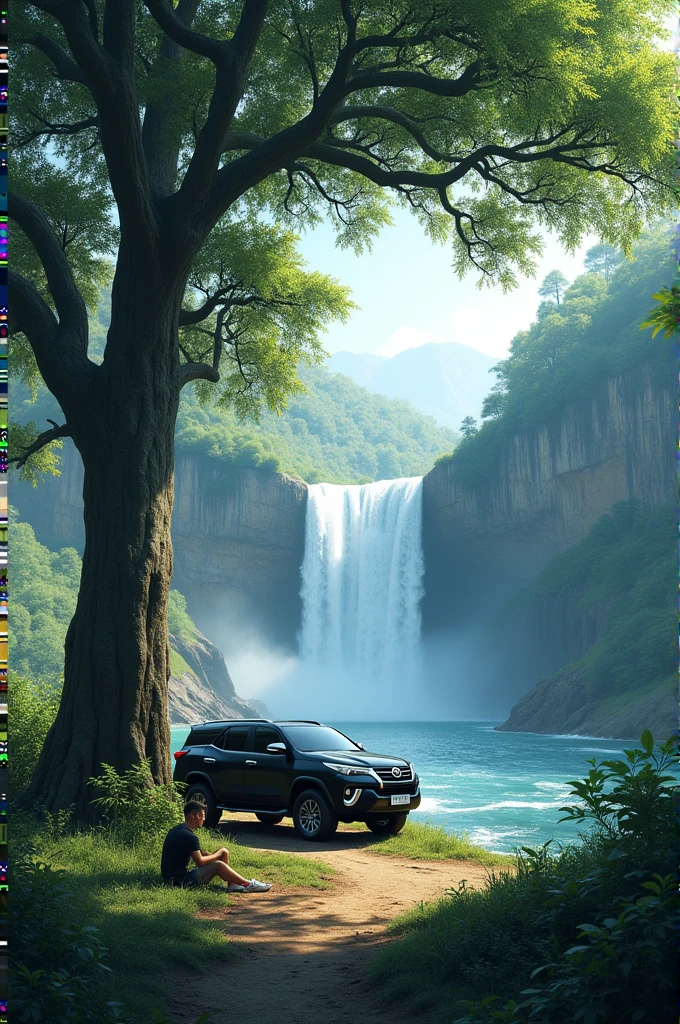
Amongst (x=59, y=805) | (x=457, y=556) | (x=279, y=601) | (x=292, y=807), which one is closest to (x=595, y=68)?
(x=292, y=807)

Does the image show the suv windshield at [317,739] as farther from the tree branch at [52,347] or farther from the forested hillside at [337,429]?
the forested hillside at [337,429]

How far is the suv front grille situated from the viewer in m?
11.8

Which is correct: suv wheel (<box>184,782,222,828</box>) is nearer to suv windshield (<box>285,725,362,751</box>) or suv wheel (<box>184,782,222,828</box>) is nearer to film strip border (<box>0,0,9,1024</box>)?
suv windshield (<box>285,725,362,751</box>)

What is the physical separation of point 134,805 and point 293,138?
8166mm

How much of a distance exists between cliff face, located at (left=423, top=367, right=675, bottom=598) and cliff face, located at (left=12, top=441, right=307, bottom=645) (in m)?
12.7

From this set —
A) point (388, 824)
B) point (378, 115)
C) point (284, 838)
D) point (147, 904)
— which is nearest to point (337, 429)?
point (378, 115)

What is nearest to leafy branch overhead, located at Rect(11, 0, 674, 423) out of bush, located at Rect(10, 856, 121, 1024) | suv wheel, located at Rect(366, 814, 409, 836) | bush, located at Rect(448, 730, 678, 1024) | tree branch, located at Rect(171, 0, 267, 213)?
tree branch, located at Rect(171, 0, 267, 213)

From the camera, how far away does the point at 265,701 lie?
83.9m

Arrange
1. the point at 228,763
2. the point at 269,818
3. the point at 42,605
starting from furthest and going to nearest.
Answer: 1. the point at 42,605
2. the point at 269,818
3. the point at 228,763

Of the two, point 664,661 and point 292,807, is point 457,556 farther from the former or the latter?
point 292,807

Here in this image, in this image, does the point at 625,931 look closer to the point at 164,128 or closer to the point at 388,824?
the point at 388,824

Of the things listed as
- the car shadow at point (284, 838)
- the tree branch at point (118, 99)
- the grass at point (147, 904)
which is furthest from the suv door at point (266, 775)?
the tree branch at point (118, 99)

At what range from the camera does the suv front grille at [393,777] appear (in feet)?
38.7

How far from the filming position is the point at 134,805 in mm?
10031
